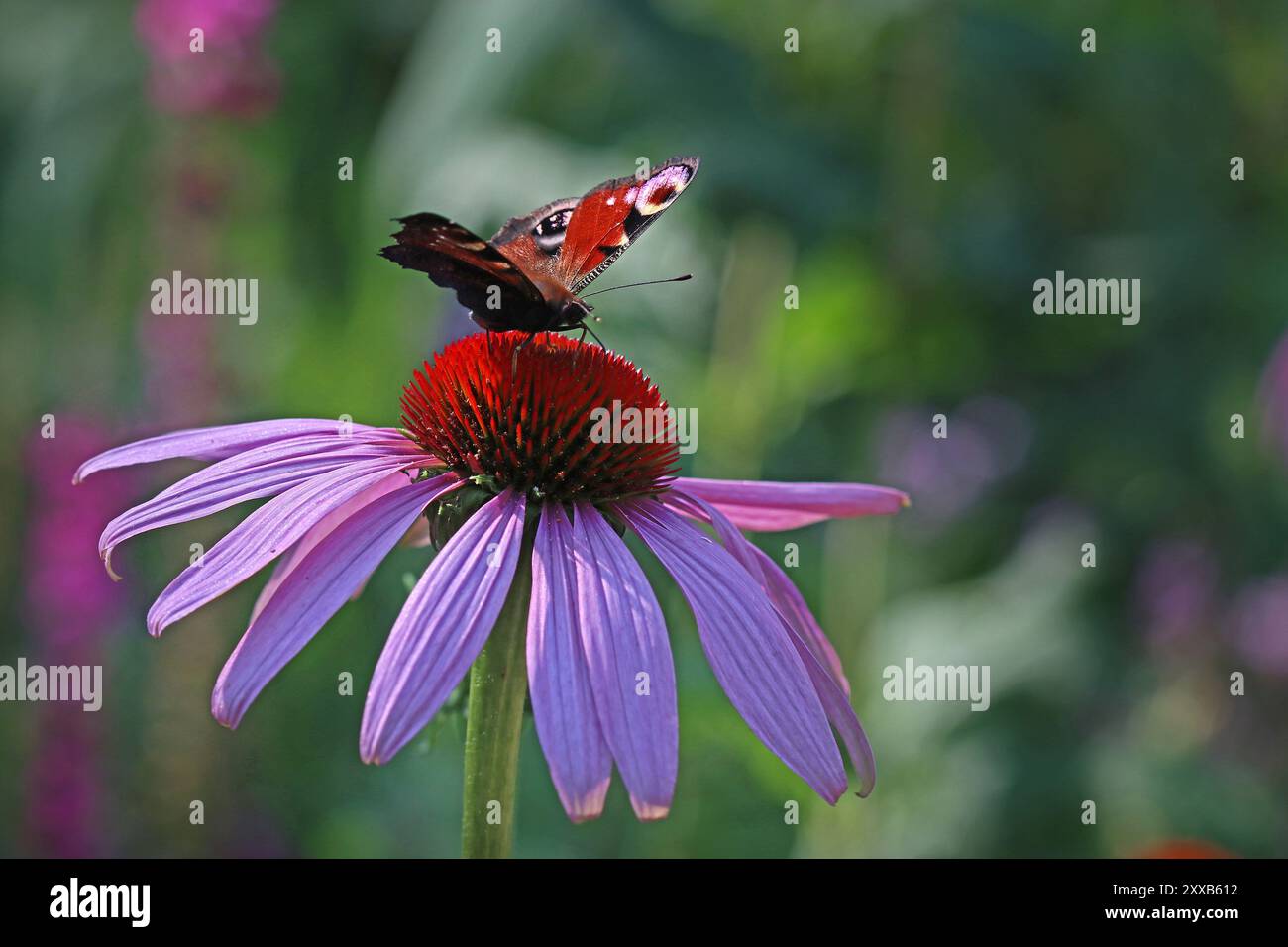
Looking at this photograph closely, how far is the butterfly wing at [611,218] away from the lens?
1.74m

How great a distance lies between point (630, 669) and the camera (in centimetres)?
129

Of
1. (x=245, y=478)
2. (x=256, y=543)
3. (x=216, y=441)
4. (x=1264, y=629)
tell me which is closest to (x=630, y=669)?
(x=256, y=543)

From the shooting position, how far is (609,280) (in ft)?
11.0

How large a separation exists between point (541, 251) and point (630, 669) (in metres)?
0.87

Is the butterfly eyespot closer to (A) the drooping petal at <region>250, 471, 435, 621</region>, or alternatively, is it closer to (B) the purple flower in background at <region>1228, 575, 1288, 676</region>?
(A) the drooping petal at <region>250, 471, 435, 621</region>

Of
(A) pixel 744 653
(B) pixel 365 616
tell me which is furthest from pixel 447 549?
(B) pixel 365 616

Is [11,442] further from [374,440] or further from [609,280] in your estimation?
[374,440]

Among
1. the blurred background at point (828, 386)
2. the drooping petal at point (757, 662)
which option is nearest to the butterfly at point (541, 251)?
the drooping petal at point (757, 662)

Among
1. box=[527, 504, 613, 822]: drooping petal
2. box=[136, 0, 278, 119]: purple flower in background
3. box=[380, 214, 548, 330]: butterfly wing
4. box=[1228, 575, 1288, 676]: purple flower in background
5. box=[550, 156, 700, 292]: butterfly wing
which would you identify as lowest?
box=[1228, 575, 1288, 676]: purple flower in background

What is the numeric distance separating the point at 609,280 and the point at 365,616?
1.42 metres

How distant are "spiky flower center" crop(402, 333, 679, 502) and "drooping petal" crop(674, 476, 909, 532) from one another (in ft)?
0.50

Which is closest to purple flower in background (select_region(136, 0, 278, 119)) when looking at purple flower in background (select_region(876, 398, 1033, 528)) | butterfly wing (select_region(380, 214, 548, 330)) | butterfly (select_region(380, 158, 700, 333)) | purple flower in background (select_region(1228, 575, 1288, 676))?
butterfly (select_region(380, 158, 700, 333))

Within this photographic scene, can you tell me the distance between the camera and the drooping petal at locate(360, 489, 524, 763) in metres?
1.21
